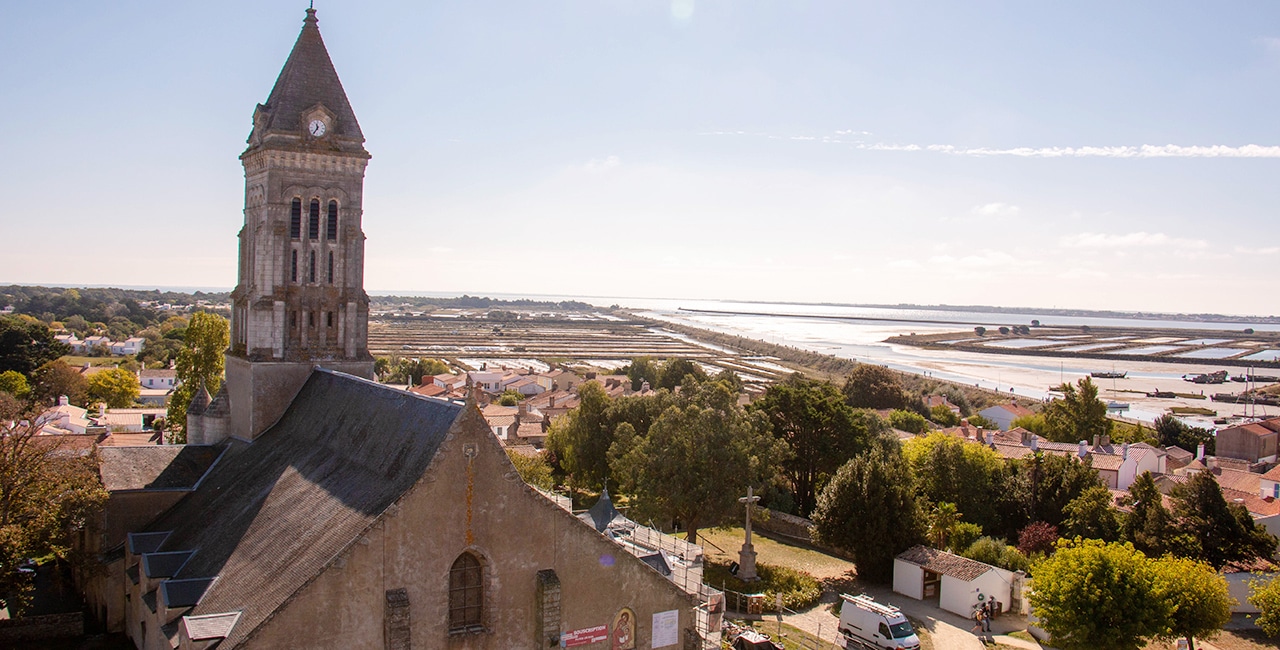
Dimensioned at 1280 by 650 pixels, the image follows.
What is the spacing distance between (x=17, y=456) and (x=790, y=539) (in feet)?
109

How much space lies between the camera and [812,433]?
4781 centimetres

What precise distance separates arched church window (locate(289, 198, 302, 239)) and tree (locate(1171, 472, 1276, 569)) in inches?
1405

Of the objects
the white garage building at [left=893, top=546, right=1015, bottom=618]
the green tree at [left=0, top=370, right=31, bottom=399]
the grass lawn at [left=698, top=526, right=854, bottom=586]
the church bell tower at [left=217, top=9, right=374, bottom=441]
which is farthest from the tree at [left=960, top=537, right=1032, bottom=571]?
the green tree at [left=0, top=370, right=31, bottom=399]

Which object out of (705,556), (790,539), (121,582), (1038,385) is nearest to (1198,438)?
(790,539)

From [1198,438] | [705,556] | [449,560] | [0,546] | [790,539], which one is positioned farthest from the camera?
[1198,438]

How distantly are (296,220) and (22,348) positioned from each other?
63.8 m

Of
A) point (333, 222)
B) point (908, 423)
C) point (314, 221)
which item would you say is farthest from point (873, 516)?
point (908, 423)

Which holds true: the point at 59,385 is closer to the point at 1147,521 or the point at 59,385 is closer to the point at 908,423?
the point at 908,423

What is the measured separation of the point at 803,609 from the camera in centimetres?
3219

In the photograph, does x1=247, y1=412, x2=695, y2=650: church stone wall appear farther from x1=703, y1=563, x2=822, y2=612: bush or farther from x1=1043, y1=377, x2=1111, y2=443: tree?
x1=1043, y1=377, x2=1111, y2=443: tree

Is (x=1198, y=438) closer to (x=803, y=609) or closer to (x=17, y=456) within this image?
(x=803, y=609)

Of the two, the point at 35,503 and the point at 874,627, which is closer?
the point at 35,503

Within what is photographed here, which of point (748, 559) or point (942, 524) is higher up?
point (942, 524)

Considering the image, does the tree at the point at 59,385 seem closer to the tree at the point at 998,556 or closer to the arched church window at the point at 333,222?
the arched church window at the point at 333,222
